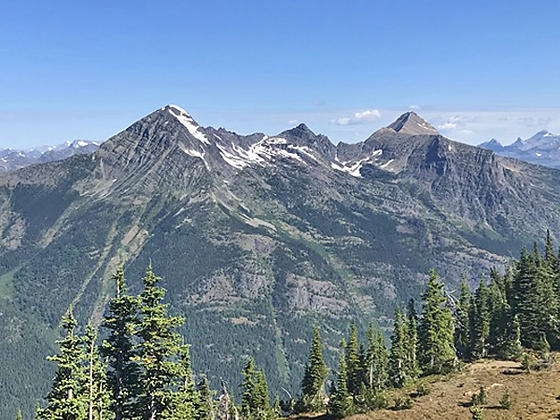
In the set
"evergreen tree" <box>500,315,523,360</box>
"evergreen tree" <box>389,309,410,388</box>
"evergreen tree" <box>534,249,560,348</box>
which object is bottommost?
"evergreen tree" <box>389,309,410,388</box>

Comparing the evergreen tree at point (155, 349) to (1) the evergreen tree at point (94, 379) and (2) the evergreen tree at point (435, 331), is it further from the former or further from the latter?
(2) the evergreen tree at point (435, 331)

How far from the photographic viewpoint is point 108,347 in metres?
43.2

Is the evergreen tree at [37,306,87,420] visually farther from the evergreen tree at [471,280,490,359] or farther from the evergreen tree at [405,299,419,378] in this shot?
the evergreen tree at [471,280,490,359]

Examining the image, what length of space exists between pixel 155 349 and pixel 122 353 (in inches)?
170

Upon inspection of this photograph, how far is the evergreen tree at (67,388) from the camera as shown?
1508 inches

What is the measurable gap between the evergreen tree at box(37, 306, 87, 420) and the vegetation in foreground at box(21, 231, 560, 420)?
0.07m

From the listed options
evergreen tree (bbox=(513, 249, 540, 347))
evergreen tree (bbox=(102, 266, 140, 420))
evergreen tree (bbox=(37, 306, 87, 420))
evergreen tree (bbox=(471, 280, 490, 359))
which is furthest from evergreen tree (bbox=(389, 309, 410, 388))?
evergreen tree (bbox=(37, 306, 87, 420))

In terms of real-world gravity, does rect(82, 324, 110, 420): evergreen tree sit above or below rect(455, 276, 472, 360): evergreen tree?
above

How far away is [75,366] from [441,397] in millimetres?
33567

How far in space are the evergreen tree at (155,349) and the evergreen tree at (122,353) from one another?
1.12 meters

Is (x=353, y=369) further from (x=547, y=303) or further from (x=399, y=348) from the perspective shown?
(x=547, y=303)

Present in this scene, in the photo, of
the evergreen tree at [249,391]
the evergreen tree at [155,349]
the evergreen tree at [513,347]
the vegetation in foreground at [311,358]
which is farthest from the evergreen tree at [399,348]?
the evergreen tree at [155,349]

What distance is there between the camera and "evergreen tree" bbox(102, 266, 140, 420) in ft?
142

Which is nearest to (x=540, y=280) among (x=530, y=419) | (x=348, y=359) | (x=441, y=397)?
(x=348, y=359)
